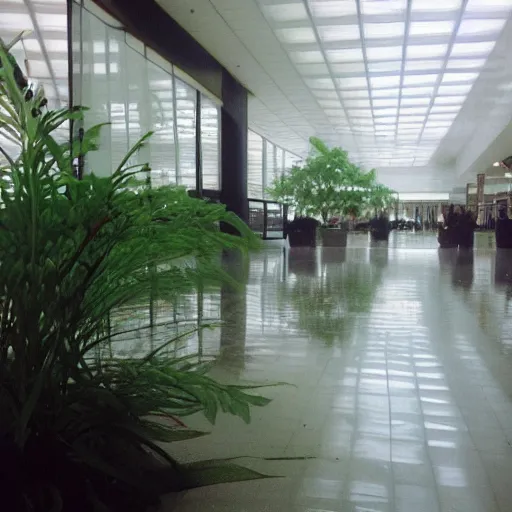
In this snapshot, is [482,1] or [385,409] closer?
[385,409]

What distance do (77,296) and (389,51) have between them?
1242 cm

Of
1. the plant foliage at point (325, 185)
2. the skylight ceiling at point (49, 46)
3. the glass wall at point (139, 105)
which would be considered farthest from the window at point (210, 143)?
the skylight ceiling at point (49, 46)

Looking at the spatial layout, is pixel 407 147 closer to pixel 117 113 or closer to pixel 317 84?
pixel 317 84

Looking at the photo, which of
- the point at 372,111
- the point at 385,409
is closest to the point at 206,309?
the point at 385,409

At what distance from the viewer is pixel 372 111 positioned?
741 inches

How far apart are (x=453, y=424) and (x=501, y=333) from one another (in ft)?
6.89

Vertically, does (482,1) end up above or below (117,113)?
above

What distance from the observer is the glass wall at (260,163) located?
24717mm

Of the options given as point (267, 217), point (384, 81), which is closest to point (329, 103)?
point (384, 81)

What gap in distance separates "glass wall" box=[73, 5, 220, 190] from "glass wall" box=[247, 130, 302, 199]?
8722mm

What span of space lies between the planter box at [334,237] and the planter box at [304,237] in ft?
1.22

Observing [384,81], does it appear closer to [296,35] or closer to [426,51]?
[426,51]

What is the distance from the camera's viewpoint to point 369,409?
7.88ft

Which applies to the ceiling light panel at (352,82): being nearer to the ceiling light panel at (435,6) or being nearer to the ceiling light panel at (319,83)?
the ceiling light panel at (319,83)
